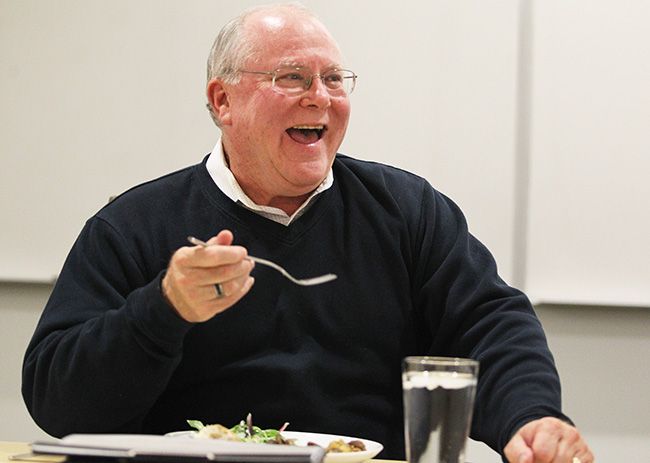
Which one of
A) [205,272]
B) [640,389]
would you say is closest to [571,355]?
[640,389]

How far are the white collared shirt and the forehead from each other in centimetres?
23

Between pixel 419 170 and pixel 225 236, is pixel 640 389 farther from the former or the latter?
pixel 225 236

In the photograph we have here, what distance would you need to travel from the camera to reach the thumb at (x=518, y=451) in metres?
1.42

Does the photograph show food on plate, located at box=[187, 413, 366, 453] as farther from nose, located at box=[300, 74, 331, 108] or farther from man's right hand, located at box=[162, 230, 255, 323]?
nose, located at box=[300, 74, 331, 108]

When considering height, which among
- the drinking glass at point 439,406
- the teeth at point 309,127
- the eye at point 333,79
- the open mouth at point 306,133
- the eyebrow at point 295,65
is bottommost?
the drinking glass at point 439,406

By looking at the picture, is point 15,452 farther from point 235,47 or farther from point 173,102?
point 173,102

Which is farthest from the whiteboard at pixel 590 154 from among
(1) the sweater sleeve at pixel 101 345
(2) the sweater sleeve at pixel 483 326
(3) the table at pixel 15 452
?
(3) the table at pixel 15 452

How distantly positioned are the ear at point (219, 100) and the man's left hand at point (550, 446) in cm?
101

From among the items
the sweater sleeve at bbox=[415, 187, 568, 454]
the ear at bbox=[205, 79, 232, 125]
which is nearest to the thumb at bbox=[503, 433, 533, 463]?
the sweater sleeve at bbox=[415, 187, 568, 454]

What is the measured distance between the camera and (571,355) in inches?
133

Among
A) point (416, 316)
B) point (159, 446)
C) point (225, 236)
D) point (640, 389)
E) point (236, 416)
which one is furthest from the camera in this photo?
point (640, 389)

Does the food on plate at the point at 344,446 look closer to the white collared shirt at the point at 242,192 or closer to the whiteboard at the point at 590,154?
the white collared shirt at the point at 242,192

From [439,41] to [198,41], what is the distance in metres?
0.82

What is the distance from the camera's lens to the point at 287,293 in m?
1.95
